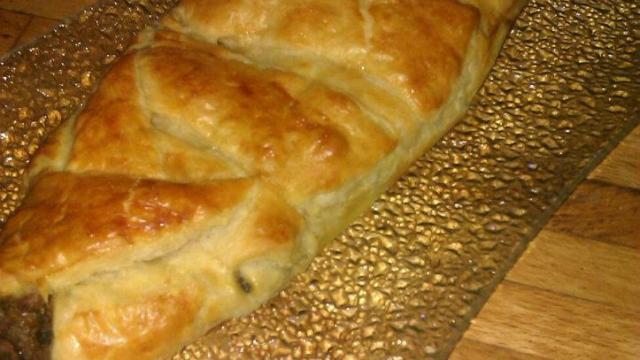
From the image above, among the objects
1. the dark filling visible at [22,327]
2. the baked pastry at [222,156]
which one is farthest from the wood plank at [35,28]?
the dark filling visible at [22,327]

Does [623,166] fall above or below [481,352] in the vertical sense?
above

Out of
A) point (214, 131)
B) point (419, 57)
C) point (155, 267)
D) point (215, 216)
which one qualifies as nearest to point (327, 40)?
point (419, 57)

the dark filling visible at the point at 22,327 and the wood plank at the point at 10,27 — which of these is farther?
the wood plank at the point at 10,27

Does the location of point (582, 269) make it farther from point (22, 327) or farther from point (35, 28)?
point (35, 28)

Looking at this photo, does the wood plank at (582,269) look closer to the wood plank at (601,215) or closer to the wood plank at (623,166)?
the wood plank at (601,215)

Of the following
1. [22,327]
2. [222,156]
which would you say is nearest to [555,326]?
[222,156]

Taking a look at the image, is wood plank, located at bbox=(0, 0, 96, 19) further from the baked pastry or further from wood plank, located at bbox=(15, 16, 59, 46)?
the baked pastry
